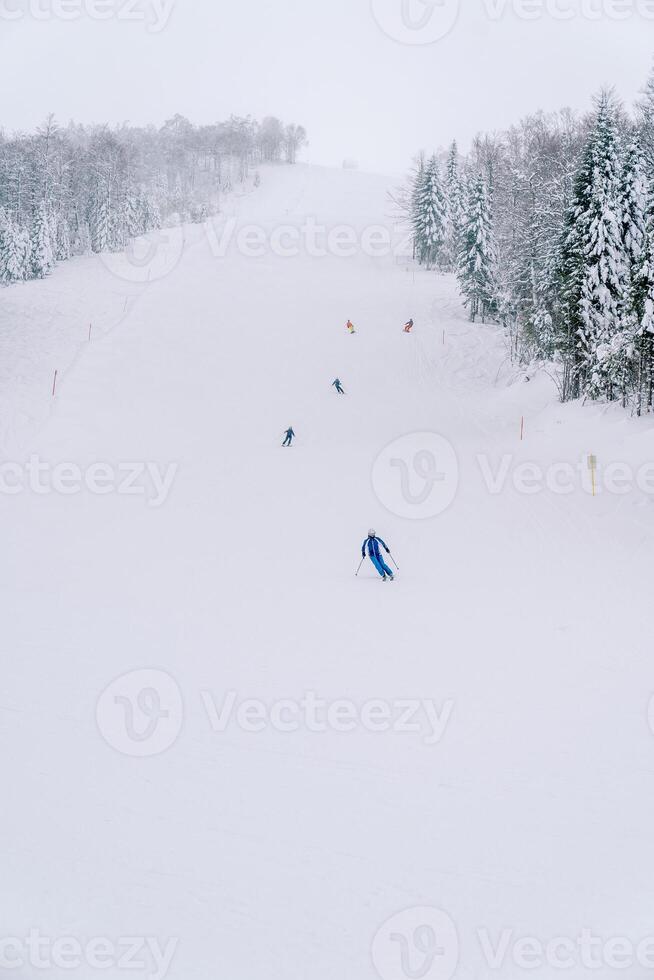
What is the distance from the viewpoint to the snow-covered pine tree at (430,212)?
56.0 metres

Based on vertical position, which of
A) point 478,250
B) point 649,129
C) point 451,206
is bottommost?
point 478,250

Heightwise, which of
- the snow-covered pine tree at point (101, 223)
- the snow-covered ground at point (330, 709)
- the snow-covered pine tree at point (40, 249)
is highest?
the snow-covered pine tree at point (101, 223)

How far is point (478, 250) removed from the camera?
135ft

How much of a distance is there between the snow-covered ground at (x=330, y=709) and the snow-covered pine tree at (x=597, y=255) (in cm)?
286

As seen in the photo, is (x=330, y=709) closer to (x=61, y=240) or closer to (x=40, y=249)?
(x=40, y=249)

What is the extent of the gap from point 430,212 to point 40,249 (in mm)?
36409

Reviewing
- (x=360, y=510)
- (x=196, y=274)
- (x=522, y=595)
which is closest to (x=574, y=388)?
(x=360, y=510)

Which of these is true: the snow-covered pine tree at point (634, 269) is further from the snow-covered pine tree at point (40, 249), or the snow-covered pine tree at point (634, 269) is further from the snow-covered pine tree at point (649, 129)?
the snow-covered pine tree at point (40, 249)

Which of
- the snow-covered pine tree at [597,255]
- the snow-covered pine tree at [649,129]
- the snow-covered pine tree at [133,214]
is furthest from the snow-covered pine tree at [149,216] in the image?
the snow-covered pine tree at [597,255]

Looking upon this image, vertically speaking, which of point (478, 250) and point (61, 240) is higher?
point (61, 240)

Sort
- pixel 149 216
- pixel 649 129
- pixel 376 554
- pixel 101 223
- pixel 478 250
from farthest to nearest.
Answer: pixel 149 216 → pixel 101 223 → pixel 478 250 → pixel 649 129 → pixel 376 554

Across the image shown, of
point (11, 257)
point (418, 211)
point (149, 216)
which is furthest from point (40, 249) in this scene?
point (418, 211)

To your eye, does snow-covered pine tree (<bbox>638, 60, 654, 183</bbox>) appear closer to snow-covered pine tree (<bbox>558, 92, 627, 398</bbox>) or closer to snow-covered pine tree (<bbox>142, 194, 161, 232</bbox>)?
snow-covered pine tree (<bbox>558, 92, 627, 398</bbox>)

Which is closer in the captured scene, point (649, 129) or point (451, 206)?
point (649, 129)
